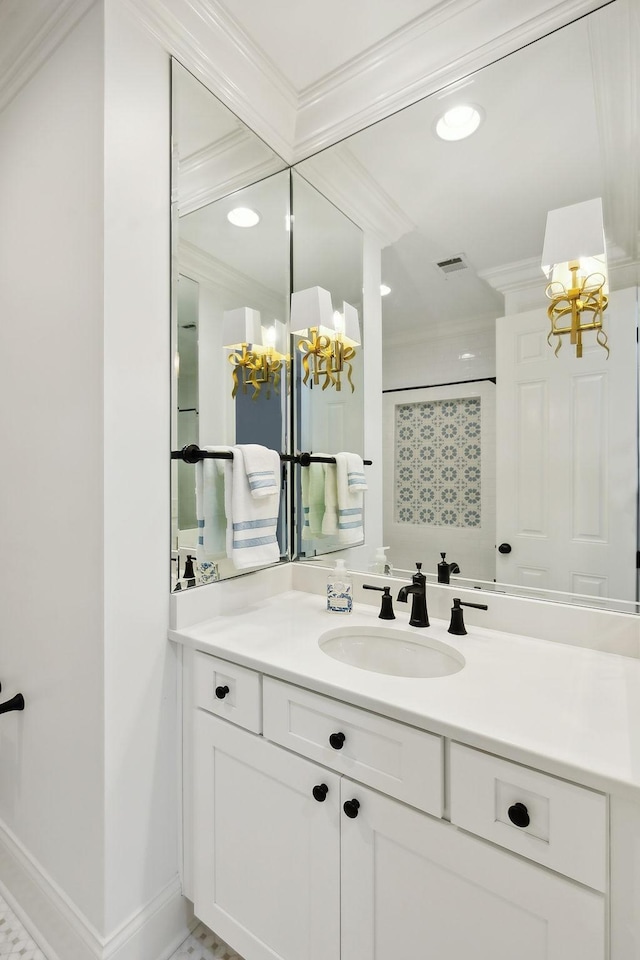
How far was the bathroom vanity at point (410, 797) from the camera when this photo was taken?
0.73 m

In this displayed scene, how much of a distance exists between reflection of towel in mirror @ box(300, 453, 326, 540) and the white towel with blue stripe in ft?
0.33

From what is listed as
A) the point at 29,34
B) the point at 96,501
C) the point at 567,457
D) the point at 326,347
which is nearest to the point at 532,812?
the point at 567,457

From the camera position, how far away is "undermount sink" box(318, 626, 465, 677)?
1250 millimetres

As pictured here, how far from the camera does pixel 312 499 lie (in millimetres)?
1794

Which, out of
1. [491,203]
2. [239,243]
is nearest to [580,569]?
[491,203]

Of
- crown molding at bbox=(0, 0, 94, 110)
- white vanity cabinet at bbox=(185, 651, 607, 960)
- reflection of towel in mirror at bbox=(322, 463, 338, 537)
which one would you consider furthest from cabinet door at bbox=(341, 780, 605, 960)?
crown molding at bbox=(0, 0, 94, 110)

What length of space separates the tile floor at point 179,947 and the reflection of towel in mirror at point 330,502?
3.96 feet

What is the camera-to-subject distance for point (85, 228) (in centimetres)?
118

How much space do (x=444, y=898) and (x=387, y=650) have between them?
56 cm

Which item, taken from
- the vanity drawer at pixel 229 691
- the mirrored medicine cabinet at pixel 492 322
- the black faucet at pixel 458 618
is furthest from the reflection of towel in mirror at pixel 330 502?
the vanity drawer at pixel 229 691

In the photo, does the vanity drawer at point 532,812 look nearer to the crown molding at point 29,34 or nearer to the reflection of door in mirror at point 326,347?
the reflection of door in mirror at point 326,347

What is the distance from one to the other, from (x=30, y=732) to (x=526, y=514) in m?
1.55

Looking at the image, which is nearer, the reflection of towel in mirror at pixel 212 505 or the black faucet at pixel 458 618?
the black faucet at pixel 458 618

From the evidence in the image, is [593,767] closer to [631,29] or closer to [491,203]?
[491,203]
